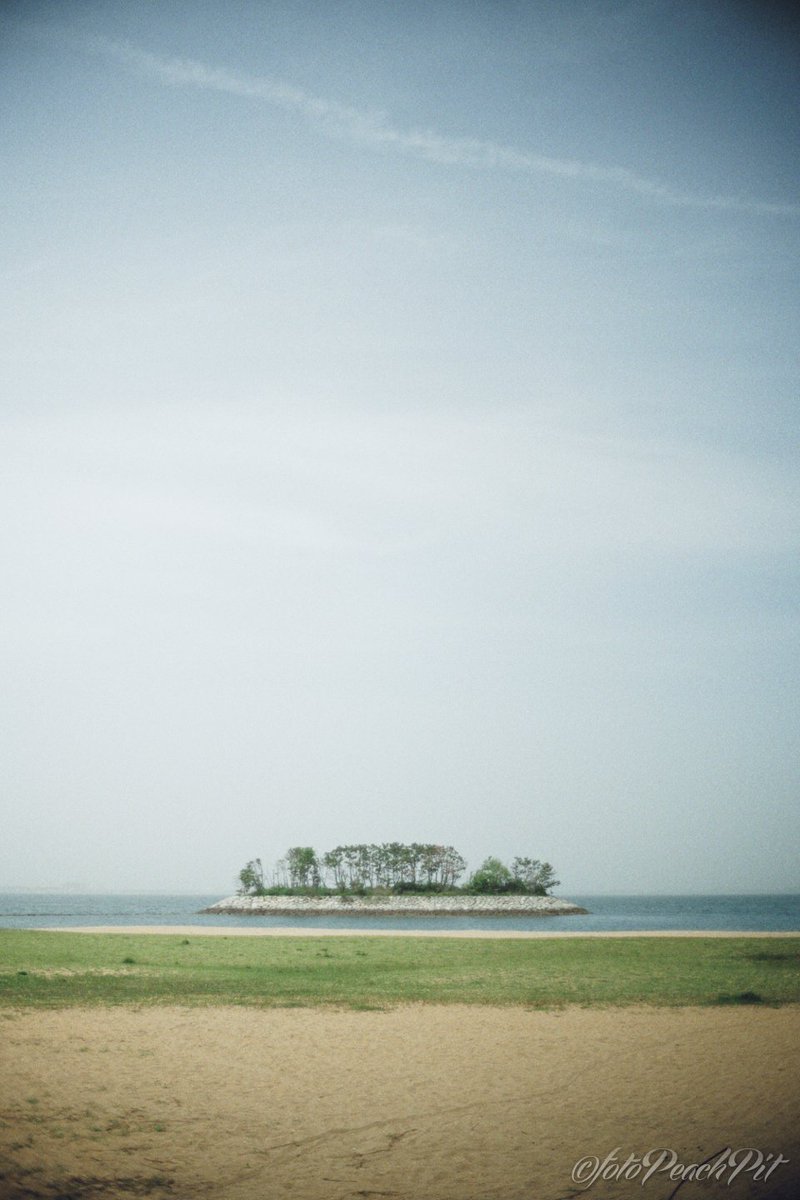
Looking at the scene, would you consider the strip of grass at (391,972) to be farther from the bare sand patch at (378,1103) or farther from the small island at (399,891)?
the small island at (399,891)

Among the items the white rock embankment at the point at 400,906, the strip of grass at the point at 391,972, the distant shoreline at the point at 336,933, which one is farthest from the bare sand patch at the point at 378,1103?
the white rock embankment at the point at 400,906

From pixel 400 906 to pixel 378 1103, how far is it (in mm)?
114451

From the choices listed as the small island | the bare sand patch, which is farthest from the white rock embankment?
the bare sand patch

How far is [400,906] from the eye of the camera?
4665 inches

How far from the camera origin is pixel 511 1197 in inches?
338

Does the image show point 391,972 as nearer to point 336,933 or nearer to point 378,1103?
point 378,1103

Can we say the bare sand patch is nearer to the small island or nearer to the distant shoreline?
the distant shoreline

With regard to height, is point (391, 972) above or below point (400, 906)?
above

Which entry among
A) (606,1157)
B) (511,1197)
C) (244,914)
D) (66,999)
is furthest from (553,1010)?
(244,914)

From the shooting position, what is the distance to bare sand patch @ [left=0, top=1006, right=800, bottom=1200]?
8.95m

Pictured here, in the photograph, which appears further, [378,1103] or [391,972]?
[391,972]

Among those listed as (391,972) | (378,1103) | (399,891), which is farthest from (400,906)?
(378,1103)

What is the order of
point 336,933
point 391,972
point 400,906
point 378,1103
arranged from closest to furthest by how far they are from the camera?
point 378,1103 → point 391,972 → point 336,933 → point 400,906

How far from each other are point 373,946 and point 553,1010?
2029 cm
